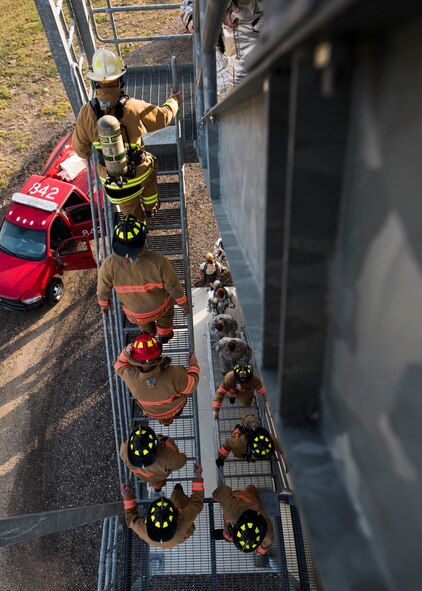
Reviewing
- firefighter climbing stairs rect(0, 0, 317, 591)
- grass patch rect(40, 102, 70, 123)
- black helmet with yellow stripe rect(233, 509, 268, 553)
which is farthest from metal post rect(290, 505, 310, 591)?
grass patch rect(40, 102, 70, 123)

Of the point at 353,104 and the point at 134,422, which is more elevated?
the point at 134,422

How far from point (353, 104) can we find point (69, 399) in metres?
7.85

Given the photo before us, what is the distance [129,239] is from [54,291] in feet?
17.2

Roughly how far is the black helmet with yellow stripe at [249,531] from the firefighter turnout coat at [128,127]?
4043mm

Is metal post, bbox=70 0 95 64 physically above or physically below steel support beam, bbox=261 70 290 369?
above

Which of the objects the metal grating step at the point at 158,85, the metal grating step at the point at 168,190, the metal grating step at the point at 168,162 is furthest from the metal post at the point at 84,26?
the metal grating step at the point at 168,190

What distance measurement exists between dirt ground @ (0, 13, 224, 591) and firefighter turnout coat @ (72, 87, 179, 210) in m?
4.52

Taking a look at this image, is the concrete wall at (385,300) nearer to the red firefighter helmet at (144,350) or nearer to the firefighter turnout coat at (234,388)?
the red firefighter helmet at (144,350)

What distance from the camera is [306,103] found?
0.92m

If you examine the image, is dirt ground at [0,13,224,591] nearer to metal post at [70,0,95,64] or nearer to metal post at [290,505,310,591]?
metal post at [290,505,310,591]

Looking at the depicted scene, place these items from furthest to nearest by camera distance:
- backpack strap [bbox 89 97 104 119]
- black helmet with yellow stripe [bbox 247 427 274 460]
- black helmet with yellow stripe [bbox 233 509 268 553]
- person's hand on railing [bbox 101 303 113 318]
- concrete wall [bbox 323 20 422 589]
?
1. black helmet with yellow stripe [bbox 247 427 274 460]
2. person's hand on railing [bbox 101 303 113 318]
3. black helmet with yellow stripe [bbox 233 509 268 553]
4. backpack strap [bbox 89 97 104 119]
5. concrete wall [bbox 323 20 422 589]

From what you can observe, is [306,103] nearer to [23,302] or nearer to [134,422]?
[134,422]

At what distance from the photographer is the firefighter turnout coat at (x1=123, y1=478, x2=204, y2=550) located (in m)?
4.57

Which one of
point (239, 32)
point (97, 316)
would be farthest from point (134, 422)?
point (239, 32)
